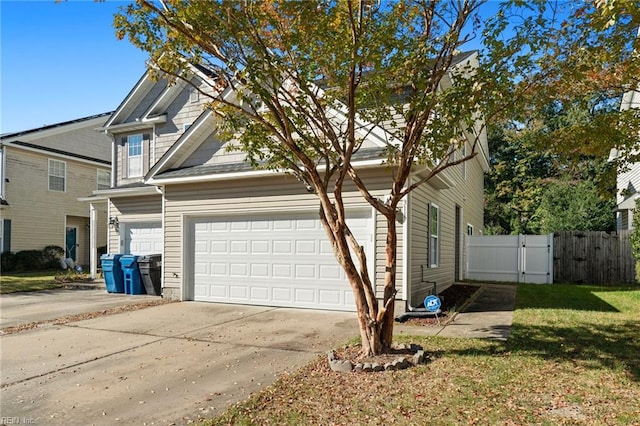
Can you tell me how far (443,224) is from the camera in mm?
13562

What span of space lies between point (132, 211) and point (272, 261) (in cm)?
694

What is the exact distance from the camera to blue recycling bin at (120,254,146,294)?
1320 cm

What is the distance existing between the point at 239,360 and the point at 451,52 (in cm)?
498

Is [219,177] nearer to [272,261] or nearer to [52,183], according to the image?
[272,261]

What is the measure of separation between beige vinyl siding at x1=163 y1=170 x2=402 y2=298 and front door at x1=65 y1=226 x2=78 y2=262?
556 inches

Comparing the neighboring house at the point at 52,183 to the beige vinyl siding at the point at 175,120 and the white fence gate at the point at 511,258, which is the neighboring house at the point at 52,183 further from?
the white fence gate at the point at 511,258

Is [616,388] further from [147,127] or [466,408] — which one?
[147,127]

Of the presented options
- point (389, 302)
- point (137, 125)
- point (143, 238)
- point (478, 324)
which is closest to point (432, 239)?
point (478, 324)

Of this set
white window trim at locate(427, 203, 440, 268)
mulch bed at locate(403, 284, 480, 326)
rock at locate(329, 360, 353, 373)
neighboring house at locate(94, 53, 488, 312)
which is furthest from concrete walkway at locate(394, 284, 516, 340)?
rock at locate(329, 360, 353, 373)

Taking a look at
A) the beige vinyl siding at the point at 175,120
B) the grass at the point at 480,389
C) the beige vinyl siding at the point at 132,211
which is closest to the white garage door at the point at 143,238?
the beige vinyl siding at the point at 132,211

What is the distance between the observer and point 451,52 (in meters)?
6.36

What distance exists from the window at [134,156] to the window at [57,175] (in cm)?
859

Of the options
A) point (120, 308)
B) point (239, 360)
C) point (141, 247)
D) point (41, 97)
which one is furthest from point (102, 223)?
point (239, 360)

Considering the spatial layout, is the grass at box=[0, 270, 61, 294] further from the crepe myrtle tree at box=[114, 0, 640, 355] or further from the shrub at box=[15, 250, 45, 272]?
the crepe myrtle tree at box=[114, 0, 640, 355]
